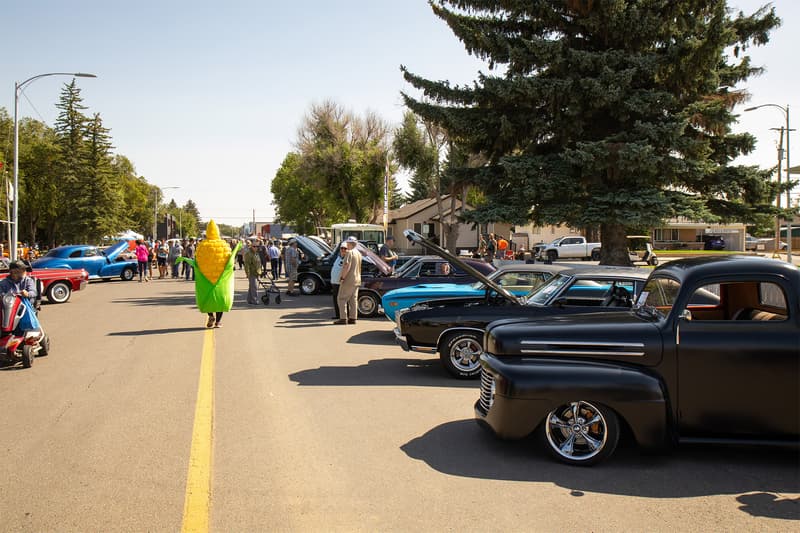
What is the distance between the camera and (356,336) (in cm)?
1333

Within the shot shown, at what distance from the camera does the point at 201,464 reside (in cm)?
554

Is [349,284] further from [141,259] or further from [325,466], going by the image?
[141,259]

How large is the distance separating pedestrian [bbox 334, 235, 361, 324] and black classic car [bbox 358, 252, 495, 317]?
128cm

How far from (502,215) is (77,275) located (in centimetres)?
1329

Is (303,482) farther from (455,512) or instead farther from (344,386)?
(344,386)

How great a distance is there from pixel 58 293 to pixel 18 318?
1173 centimetres

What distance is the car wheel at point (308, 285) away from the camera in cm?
2333

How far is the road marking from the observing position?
4465 mm

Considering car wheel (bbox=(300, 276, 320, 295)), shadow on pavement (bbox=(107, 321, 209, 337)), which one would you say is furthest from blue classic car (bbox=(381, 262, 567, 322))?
car wheel (bbox=(300, 276, 320, 295))

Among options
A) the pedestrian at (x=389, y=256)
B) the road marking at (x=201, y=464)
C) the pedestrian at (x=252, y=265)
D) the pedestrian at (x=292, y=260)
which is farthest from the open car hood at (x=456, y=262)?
the pedestrian at (x=292, y=260)

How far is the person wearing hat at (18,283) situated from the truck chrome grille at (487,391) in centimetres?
746

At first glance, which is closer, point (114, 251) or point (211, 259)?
point (211, 259)

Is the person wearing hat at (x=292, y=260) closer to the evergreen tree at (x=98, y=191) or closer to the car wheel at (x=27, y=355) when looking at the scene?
the car wheel at (x=27, y=355)

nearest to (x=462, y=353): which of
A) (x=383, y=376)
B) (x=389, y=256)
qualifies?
(x=383, y=376)
